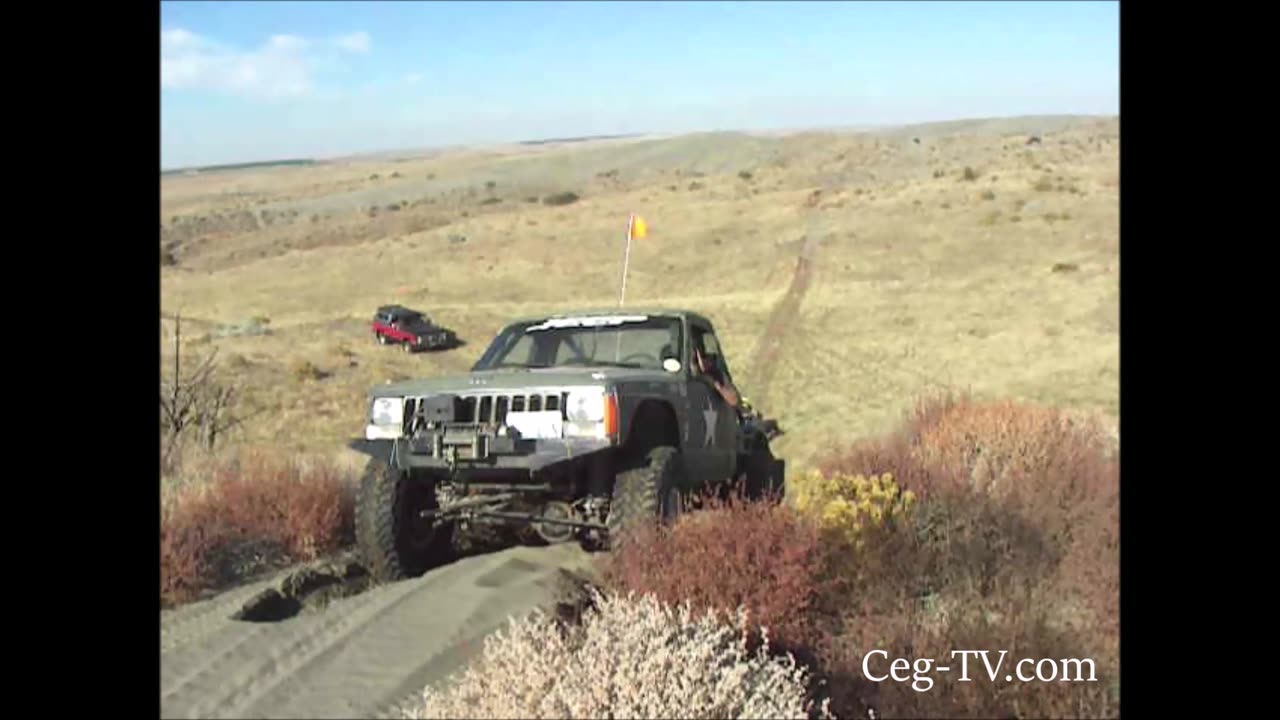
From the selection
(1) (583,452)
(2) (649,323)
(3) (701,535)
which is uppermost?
(2) (649,323)

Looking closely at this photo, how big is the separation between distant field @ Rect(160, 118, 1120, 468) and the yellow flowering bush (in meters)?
2.35

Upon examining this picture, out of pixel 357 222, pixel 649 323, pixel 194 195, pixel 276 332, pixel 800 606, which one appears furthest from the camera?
pixel 194 195

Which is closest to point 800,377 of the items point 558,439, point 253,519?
point 253,519

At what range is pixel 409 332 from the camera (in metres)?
7.94

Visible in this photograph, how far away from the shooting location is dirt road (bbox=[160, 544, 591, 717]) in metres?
4.60

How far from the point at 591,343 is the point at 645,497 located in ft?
4.26

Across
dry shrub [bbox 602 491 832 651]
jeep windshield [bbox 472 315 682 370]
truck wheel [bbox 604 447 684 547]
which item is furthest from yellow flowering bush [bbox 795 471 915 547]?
jeep windshield [bbox 472 315 682 370]

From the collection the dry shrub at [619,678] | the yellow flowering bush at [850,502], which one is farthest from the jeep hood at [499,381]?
the dry shrub at [619,678]

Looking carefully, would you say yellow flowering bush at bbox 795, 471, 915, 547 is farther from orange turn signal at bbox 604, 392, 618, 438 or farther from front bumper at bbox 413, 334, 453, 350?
front bumper at bbox 413, 334, 453, 350

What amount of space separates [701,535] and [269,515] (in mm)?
3215

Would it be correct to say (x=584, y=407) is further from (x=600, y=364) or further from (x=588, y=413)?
(x=600, y=364)
